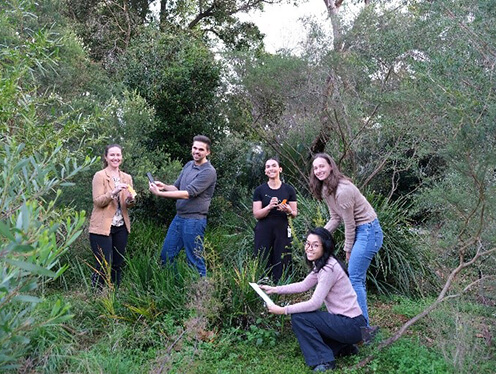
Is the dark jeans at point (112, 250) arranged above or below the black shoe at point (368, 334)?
below

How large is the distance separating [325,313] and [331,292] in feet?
0.59

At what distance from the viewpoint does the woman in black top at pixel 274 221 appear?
634cm

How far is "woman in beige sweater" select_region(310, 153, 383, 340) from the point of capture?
194 inches

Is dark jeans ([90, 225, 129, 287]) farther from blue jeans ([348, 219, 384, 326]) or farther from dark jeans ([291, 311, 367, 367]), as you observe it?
blue jeans ([348, 219, 384, 326])

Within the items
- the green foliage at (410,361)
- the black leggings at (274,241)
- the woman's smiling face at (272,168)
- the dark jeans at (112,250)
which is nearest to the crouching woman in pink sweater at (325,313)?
the green foliage at (410,361)

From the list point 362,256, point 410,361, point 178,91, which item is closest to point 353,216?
point 362,256

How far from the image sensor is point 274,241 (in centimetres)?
640

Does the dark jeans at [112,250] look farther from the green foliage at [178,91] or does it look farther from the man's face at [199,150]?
the green foliage at [178,91]

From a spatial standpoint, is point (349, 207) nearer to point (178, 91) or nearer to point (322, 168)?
point (322, 168)

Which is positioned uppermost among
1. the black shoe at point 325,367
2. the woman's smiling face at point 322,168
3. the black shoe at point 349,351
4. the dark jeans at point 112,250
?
the woman's smiling face at point 322,168

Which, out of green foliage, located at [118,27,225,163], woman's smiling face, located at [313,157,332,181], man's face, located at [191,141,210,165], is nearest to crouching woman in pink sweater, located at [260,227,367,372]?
woman's smiling face, located at [313,157,332,181]

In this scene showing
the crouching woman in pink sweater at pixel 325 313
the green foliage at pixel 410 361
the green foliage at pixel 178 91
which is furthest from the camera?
the green foliage at pixel 178 91

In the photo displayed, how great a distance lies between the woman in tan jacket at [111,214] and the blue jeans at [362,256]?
236 centimetres

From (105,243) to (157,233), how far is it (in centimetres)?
222
